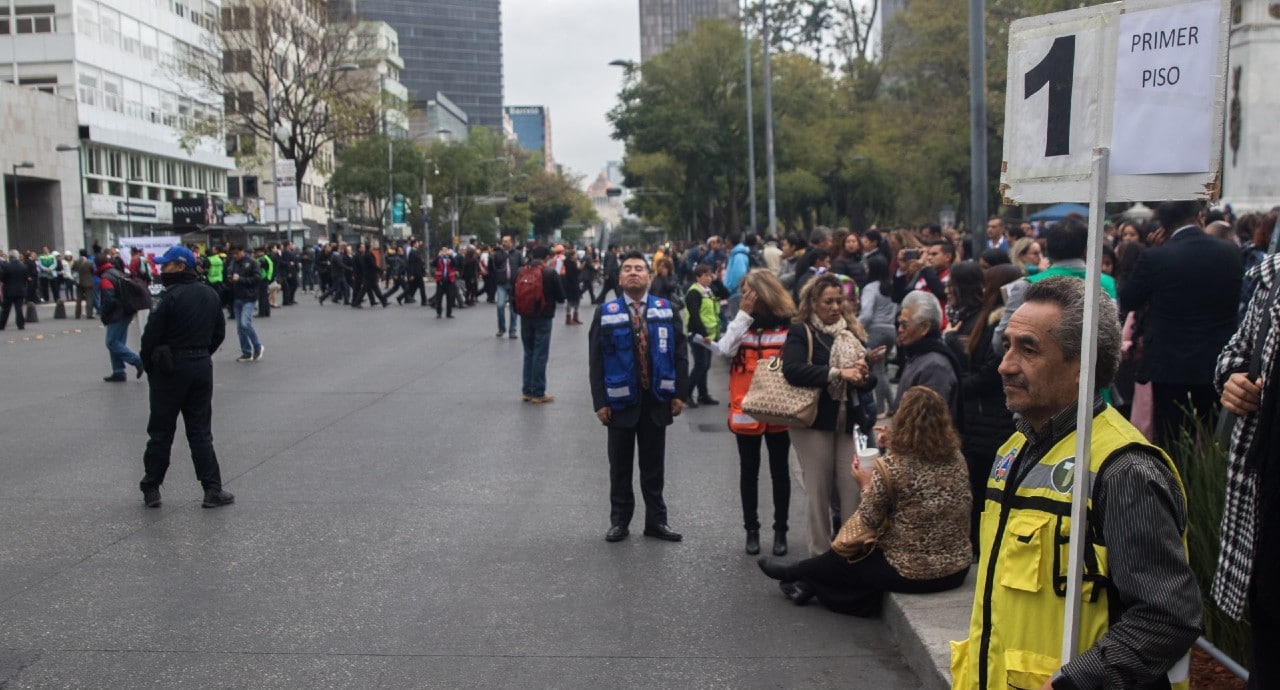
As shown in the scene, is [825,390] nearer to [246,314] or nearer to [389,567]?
[389,567]

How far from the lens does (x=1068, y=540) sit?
2707 millimetres

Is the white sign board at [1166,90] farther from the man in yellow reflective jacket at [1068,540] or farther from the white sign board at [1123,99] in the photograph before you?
the man in yellow reflective jacket at [1068,540]

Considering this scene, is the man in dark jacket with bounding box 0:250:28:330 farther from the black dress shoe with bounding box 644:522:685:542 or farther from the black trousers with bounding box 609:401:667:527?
the black dress shoe with bounding box 644:522:685:542

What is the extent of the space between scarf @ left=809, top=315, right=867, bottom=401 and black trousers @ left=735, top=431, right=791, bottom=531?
0.71 meters

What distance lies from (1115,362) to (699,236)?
218 ft

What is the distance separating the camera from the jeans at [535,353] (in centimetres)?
1442

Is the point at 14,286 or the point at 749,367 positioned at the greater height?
the point at 749,367

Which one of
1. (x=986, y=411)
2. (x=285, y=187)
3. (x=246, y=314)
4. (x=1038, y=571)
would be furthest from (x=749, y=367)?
(x=285, y=187)

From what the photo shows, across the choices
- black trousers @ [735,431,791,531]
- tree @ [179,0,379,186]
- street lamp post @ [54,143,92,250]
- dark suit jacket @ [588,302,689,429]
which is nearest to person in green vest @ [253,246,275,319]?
tree @ [179,0,379,186]

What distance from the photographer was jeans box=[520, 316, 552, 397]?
47.3ft

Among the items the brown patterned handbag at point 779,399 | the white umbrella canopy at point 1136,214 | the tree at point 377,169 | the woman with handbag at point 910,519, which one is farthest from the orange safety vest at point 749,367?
the tree at point 377,169

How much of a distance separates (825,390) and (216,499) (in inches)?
173

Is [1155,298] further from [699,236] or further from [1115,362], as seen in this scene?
[699,236]

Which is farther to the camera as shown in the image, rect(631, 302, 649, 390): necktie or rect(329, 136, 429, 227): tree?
rect(329, 136, 429, 227): tree
